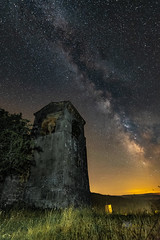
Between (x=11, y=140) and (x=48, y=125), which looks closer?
(x=11, y=140)

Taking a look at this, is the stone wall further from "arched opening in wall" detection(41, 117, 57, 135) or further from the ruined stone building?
"arched opening in wall" detection(41, 117, 57, 135)

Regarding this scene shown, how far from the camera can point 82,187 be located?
37.2ft

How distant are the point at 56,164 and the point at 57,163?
0.10 m

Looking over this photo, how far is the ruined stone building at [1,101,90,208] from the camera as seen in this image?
9430mm

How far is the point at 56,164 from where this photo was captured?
10.2 m

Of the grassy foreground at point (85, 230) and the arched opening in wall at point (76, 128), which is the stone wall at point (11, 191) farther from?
the arched opening in wall at point (76, 128)

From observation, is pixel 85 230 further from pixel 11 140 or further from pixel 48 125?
pixel 48 125

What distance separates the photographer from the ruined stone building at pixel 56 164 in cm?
943

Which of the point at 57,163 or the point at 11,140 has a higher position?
the point at 11,140

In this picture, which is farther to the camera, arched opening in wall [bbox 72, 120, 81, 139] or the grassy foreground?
arched opening in wall [bbox 72, 120, 81, 139]

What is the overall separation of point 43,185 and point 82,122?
741cm

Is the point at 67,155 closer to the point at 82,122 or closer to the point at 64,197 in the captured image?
the point at 64,197

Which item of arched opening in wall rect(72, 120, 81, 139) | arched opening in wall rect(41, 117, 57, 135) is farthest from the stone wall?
arched opening in wall rect(72, 120, 81, 139)

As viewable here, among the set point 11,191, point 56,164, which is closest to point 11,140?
point 56,164
